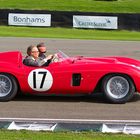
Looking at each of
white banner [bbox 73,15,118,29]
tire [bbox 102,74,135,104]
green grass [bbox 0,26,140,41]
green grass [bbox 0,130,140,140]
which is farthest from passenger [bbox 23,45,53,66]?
white banner [bbox 73,15,118,29]

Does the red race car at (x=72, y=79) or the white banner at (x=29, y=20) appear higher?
the white banner at (x=29, y=20)

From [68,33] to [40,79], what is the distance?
21889 millimetres

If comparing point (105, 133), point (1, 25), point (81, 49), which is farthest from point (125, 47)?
point (105, 133)

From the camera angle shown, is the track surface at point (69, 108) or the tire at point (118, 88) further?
the tire at point (118, 88)

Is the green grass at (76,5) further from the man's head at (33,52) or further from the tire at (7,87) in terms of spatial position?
the tire at (7,87)

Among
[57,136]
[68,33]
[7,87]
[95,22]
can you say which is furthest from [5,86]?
[95,22]

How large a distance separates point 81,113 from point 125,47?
1540 centimetres

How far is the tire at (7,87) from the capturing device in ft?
31.2

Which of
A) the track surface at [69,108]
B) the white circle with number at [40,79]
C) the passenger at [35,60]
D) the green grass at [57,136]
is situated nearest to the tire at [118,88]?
the track surface at [69,108]

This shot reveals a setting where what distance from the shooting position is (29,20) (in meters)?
32.1

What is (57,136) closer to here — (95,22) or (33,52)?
(33,52)

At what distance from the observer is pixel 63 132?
7.08m

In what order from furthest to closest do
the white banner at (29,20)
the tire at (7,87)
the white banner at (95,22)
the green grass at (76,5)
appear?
the green grass at (76,5) < the white banner at (29,20) < the white banner at (95,22) < the tire at (7,87)

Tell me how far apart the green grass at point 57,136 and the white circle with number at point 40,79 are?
2438mm
